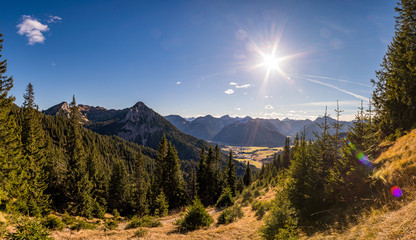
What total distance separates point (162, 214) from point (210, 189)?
44.7 feet

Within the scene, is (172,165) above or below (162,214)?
above

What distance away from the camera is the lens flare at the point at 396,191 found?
25.4ft

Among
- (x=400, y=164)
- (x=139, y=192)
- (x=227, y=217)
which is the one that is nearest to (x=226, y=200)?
(x=227, y=217)

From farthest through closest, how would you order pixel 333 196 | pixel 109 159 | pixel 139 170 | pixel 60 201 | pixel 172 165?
pixel 109 159, pixel 139 170, pixel 172 165, pixel 60 201, pixel 333 196

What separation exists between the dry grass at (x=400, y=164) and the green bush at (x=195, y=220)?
13.9 metres

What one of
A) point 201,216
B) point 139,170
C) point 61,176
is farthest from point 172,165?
point 201,216

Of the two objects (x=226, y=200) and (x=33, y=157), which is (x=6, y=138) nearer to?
(x=33, y=157)

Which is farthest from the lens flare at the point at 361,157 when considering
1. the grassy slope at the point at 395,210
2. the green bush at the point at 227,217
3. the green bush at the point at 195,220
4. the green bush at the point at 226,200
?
the green bush at the point at 226,200

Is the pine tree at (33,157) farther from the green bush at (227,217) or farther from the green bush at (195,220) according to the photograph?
the green bush at (227,217)

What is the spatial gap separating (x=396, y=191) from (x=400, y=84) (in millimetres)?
12921

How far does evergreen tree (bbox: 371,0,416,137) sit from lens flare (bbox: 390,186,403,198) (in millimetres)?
8611

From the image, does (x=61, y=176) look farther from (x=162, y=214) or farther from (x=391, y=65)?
(x=391, y=65)

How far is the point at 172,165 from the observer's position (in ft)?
128

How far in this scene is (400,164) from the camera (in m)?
8.72
